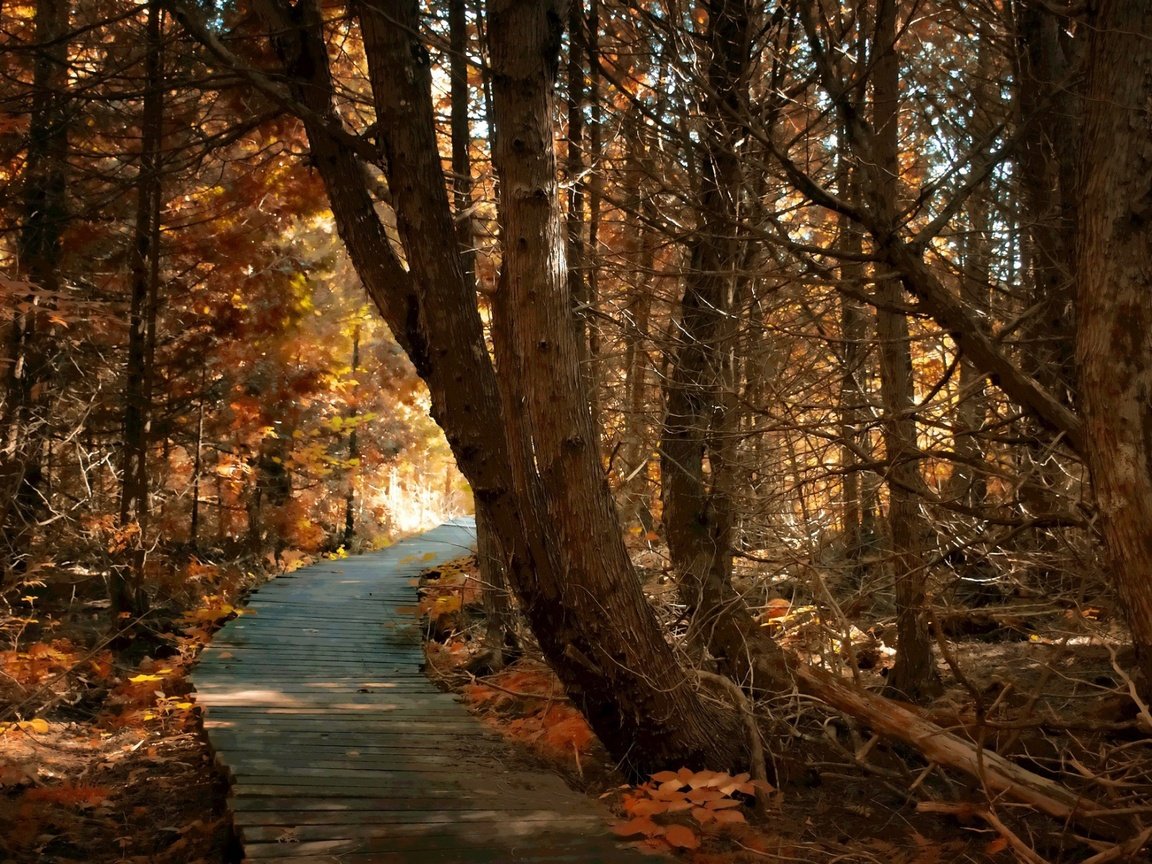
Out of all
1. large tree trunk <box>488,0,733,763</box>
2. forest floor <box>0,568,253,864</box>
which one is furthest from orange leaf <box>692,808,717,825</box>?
forest floor <box>0,568,253,864</box>

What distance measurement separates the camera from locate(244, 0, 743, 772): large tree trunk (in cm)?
506

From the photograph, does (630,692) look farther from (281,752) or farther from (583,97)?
(583,97)

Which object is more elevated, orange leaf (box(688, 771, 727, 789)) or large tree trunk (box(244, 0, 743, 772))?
large tree trunk (box(244, 0, 743, 772))

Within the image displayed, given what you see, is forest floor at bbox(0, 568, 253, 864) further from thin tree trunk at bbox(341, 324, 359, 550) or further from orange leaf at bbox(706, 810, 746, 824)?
thin tree trunk at bbox(341, 324, 359, 550)

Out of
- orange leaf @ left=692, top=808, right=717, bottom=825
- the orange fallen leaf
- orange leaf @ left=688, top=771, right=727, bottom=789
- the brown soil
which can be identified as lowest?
the brown soil

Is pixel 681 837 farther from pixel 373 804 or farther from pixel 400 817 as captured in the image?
pixel 373 804

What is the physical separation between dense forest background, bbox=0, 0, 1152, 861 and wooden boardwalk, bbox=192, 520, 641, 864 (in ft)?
2.90

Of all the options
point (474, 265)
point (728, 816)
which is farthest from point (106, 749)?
point (728, 816)

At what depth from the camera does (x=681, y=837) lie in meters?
4.23

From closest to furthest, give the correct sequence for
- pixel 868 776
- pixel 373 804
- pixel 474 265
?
pixel 373 804 < pixel 868 776 < pixel 474 265

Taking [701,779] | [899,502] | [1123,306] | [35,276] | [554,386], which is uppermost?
[35,276]

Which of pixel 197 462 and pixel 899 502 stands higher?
pixel 197 462

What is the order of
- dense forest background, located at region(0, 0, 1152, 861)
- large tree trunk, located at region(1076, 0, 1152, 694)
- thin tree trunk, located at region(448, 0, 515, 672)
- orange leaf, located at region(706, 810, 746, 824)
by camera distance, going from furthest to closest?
1. thin tree trunk, located at region(448, 0, 515, 672)
2. dense forest background, located at region(0, 0, 1152, 861)
3. orange leaf, located at region(706, 810, 746, 824)
4. large tree trunk, located at region(1076, 0, 1152, 694)

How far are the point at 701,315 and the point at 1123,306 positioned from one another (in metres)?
3.58
